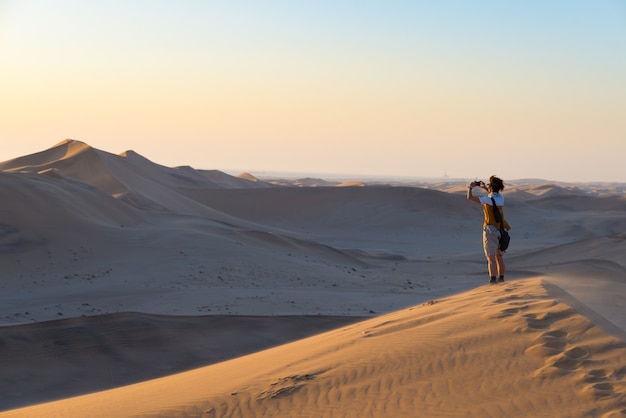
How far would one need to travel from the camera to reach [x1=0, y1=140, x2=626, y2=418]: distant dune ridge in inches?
254

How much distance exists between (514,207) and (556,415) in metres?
42.9

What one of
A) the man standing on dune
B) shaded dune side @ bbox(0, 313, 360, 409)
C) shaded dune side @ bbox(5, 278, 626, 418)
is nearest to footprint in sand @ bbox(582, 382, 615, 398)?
shaded dune side @ bbox(5, 278, 626, 418)

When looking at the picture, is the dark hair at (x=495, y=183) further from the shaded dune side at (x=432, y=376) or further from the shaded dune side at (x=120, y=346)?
the shaded dune side at (x=120, y=346)

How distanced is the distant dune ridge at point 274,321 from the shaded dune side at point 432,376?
21 millimetres

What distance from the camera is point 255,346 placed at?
12.6 meters

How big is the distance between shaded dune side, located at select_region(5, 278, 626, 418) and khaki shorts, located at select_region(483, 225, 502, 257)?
6.51 feet

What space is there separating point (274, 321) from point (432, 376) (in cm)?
728

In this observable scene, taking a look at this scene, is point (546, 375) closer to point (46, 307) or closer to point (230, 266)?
Result: point (46, 307)

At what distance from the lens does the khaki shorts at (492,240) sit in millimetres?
10703

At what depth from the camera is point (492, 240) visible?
10.8 m

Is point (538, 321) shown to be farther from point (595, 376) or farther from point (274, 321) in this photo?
point (274, 321)

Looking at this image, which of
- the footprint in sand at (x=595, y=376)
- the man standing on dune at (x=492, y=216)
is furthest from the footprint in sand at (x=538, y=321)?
the man standing on dune at (x=492, y=216)

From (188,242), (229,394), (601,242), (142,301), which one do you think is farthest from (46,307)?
(601,242)

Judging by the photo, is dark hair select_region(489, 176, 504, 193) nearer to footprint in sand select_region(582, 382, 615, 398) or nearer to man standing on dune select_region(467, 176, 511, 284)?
man standing on dune select_region(467, 176, 511, 284)
